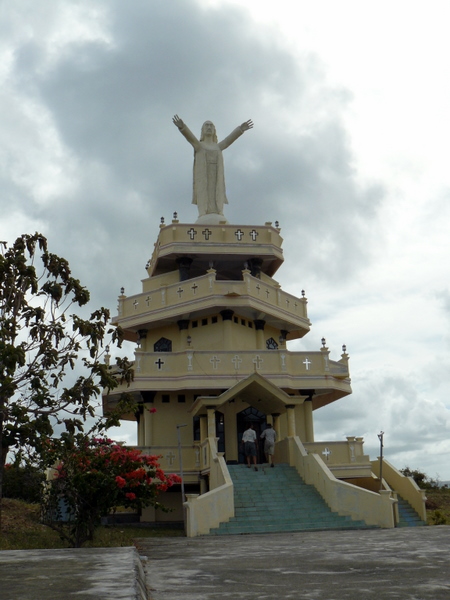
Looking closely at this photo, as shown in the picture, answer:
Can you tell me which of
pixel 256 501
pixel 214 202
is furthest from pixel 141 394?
pixel 214 202

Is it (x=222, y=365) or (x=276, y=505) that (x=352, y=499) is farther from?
(x=222, y=365)

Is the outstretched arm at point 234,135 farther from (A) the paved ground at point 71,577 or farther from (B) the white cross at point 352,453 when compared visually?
(A) the paved ground at point 71,577

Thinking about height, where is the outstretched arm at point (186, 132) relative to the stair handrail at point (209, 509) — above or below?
above

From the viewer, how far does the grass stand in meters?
13.8

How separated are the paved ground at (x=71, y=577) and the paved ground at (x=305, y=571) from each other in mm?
664

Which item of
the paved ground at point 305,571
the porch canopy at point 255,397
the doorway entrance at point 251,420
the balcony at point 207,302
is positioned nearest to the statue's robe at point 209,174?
the balcony at point 207,302

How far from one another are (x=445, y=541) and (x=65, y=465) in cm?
802

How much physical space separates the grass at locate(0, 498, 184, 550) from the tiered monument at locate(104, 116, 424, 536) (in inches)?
153

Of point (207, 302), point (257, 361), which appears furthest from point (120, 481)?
point (207, 302)

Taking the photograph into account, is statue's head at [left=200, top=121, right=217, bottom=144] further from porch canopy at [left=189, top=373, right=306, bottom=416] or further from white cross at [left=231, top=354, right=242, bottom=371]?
porch canopy at [left=189, top=373, right=306, bottom=416]

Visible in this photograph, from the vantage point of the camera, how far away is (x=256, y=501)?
19.8 metres

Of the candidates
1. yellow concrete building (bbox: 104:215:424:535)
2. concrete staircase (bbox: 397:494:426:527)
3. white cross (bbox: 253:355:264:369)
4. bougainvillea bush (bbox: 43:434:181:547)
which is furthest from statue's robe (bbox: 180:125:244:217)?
bougainvillea bush (bbox: 43:434:181:547)

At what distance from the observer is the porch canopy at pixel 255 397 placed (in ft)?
74.8

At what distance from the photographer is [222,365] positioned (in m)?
25.7
